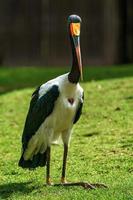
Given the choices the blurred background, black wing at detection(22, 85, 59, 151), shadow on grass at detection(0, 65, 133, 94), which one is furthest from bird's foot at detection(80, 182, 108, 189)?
the blurred background

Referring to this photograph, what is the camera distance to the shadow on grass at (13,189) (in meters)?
6.84

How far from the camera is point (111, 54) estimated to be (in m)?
21.1

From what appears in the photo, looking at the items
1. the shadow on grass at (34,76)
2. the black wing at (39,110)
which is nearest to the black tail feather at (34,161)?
the black wing at (39,110)

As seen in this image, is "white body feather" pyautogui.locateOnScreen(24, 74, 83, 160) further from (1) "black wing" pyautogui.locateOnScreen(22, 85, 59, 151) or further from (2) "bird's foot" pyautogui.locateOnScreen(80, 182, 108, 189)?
(2) "bird's foot" pyautogui.locateOnScreen(80, 182, 108, 189)

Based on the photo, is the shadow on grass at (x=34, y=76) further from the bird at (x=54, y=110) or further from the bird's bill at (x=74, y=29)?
the bird's bill at (x=74, y=29)

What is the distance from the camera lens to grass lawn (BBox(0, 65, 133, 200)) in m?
6.81

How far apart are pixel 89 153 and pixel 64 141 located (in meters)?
1.47

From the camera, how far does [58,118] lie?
698 centimetres

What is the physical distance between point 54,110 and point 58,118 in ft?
0.32

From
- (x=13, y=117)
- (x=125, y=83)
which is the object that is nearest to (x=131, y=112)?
(x=13, y=117)

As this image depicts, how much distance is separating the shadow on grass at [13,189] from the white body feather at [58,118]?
281 mm

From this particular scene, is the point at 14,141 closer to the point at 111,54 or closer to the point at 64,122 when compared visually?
the point at 64,122

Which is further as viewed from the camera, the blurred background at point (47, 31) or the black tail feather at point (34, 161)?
the blurred background at point (47, 31)

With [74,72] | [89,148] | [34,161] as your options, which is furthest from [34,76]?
[74,72]
